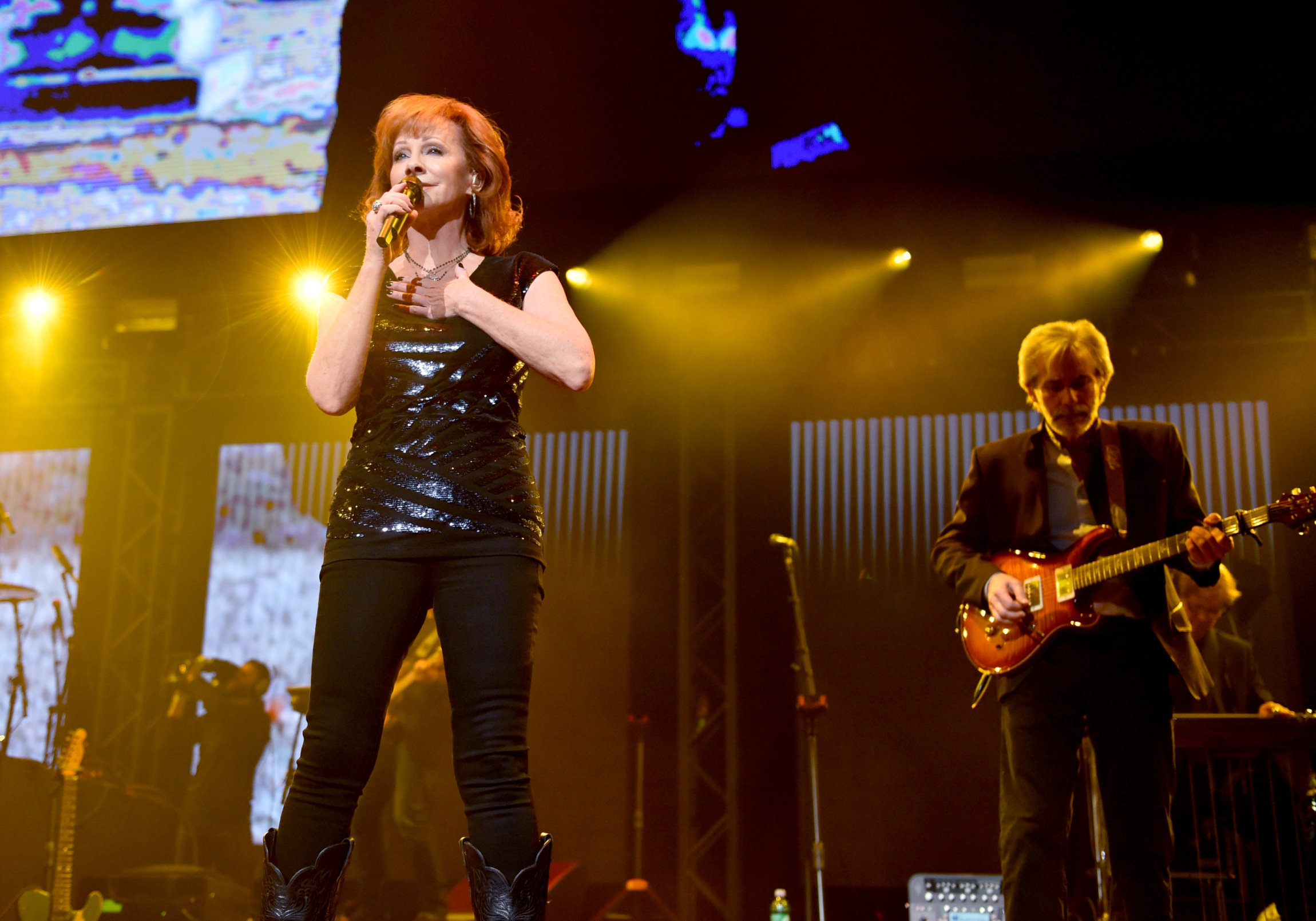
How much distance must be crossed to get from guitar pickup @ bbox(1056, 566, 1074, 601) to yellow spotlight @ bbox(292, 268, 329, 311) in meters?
5.03

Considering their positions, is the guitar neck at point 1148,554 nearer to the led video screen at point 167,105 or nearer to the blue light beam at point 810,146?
the blue light beam at point 810,146

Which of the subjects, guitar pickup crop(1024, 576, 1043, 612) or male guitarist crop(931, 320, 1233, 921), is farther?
guitar pickup crop(1024, 576, 1043, 612)

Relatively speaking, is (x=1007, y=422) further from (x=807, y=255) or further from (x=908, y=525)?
(x=807, y=255)

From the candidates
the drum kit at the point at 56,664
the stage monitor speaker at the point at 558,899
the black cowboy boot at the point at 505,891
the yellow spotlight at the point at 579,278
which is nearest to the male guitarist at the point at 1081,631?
the black cowboy boot at the point at 505,891

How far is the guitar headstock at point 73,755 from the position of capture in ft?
15.0

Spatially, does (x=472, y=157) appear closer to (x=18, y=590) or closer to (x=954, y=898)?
(x=954, y=898)

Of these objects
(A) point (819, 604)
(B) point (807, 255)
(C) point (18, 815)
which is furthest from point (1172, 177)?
(C) point (18, 815)

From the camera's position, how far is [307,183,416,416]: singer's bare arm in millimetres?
1591

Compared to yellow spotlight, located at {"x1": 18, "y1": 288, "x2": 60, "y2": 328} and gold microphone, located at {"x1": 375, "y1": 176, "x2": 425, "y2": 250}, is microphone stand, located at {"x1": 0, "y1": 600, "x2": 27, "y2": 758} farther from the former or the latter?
gold microphone, located at {"x1": 375, "y1": 176, "x2": 425, "y2": 250}

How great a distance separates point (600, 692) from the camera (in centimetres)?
713

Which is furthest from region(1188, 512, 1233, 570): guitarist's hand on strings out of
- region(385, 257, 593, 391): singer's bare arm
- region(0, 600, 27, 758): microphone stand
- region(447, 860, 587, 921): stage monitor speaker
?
region(0, 600, 27, 758): microphone stand

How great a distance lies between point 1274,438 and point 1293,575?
Result: 840 mm

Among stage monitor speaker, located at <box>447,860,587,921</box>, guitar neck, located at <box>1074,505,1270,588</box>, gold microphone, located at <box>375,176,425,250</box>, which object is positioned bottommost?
stage monitor speaker, located at <box>447,860,587,921</box>

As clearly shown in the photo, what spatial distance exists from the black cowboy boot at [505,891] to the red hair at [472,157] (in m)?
1.03
